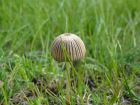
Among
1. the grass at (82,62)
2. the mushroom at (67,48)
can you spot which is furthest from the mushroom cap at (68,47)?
the grass at (82,62)

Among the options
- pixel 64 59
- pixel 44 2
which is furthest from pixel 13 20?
pixel 64 59

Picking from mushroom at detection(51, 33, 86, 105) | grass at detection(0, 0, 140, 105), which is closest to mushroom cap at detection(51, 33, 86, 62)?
mushroom at detection(51, 33, 86, 105)

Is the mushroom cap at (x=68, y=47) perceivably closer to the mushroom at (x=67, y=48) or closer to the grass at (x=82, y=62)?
the mushroom at (x=67, y=48)

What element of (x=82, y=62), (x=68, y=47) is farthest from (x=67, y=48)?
(x=82, y=62)

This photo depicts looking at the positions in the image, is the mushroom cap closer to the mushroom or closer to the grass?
the mushroom
